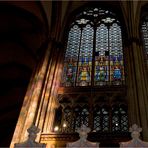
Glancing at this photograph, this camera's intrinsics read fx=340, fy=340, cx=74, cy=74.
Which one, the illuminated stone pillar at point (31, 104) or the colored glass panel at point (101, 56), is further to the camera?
the colored glass panel at point (101, 56)

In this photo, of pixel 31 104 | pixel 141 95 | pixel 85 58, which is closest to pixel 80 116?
pixel 31 104

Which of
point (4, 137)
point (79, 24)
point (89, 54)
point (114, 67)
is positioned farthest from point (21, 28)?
point (4, 137)

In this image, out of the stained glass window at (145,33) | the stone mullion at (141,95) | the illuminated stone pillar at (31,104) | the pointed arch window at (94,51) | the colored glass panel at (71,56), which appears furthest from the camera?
the stained glass window at (145,33)

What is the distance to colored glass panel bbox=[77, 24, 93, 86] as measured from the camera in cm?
1277

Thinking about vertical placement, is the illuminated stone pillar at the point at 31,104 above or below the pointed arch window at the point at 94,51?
below

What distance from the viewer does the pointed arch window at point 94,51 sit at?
12.8 metres

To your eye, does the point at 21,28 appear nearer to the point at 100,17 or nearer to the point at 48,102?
the point at 100,17

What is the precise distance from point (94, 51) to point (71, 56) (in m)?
0.97

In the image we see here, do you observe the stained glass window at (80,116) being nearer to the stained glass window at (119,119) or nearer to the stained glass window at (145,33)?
the stained glass window at (119,119)

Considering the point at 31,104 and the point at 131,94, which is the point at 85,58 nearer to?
the point at 131,94

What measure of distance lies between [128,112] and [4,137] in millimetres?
11492

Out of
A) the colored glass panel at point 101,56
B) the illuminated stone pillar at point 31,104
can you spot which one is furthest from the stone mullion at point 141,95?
the illuminated stone pillar at point 31,104

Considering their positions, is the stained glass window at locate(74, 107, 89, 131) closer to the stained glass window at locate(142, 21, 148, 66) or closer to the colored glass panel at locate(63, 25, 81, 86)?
the colored glass panel at locate(63, 25, 81, 86)

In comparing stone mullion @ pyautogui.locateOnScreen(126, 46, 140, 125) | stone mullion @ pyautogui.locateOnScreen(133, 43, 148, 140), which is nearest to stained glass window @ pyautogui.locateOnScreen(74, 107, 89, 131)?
stone mullion @ pyautogui.locateOnScreen(126, 46, 140, 125)
